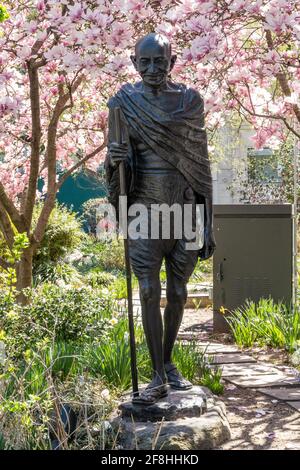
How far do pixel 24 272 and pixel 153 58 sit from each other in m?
3.66

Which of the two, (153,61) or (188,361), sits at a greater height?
(153,61)

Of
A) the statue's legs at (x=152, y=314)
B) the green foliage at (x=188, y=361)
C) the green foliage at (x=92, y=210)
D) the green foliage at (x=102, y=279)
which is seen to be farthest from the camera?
the green foliage at (x=92, y=210)

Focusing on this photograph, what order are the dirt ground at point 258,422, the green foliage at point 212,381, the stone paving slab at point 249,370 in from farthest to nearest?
1. the stone paving slab at point 249,370
2. the green foliage at point 212,381
3. the dirt ground at point 258,422

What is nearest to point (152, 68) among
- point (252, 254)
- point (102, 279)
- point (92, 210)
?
Answer: point (252, 254)

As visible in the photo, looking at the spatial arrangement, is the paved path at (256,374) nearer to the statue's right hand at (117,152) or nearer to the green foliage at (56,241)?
the statue's right hand at (117,152)

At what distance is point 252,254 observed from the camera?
8.98 meters

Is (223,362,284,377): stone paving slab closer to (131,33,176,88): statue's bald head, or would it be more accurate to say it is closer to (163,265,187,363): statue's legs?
(163,265,187,363): statue's legs

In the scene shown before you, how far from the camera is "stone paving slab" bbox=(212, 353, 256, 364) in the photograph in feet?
24.2

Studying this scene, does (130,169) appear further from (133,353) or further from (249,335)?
(249,335)

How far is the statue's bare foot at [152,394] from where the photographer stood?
15.8ft

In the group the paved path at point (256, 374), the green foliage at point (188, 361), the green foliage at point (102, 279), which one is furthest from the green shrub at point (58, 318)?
the green foliage at point (102, 279)

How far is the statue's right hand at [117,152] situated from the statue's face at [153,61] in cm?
39

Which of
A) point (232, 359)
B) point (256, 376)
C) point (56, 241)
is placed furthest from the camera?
point (56, 241)

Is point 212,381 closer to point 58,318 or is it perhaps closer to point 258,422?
point 258,422
